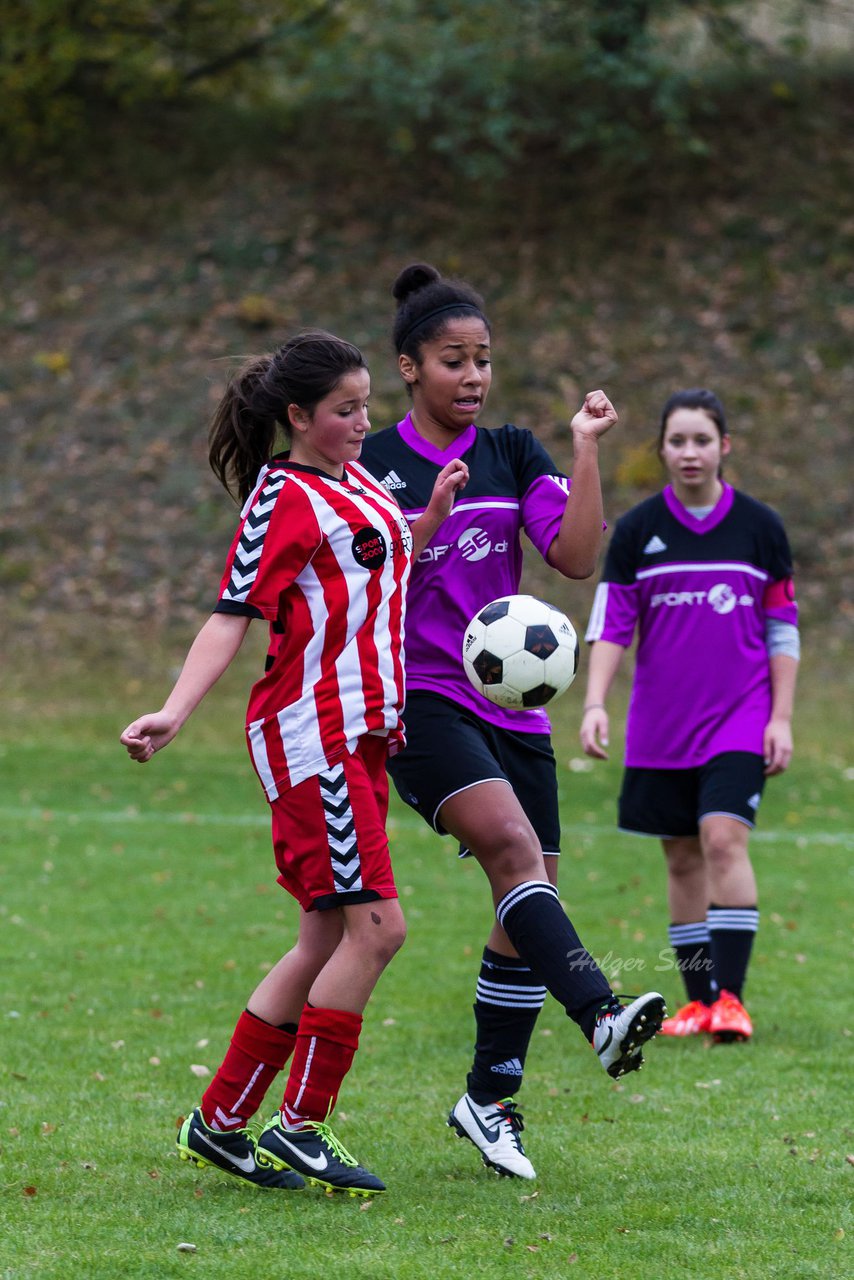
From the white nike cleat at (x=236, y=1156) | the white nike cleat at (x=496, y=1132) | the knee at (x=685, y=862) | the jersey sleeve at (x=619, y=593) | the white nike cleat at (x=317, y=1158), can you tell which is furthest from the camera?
the knee at (x=685, y=862)

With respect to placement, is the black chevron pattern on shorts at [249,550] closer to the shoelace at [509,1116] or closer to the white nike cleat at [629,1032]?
the white nike cleat at [629,1032]

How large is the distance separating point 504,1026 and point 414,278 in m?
2.04

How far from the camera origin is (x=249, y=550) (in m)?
3.75

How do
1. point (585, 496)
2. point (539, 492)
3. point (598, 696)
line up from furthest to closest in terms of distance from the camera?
point (598, 696) < point (539, 492) < point (585, 496)

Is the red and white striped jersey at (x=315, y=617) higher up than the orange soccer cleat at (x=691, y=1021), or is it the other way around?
the red and white striped jersey at (x=315, y=617)

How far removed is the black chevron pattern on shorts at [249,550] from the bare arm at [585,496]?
761 mm

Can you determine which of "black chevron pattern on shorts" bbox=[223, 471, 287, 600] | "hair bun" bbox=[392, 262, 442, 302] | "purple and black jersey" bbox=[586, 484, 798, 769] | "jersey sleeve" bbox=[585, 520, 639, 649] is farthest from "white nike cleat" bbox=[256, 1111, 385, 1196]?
"jersey sleeve" bbox=[585, 520, 639, 649]

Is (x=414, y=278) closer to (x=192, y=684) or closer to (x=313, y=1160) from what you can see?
(x=192, y=684)

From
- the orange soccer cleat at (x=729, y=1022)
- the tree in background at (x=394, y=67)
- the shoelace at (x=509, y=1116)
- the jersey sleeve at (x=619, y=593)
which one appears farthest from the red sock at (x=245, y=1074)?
the tree in background at (x=394, y=67)

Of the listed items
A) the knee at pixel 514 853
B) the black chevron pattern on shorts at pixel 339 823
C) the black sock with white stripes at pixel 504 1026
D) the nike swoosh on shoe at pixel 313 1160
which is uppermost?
the black chevron pattern on shorts at pixel 339 823

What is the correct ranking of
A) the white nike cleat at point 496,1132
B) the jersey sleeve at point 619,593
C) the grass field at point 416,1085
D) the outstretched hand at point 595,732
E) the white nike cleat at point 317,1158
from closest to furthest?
the grass field at point 416,1085, the white nike cleat at point 317,1158, the white nike cleat at point 496,1132, the outstretched hand at point 595,732, the jersey sleeve at point 619,593

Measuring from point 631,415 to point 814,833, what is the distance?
28.5ft

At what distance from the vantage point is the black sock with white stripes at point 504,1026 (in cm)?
423

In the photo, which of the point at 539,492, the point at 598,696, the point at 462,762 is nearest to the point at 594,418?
the point at 539,492
